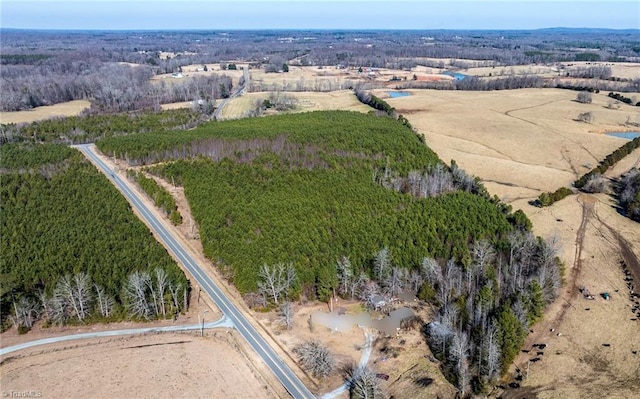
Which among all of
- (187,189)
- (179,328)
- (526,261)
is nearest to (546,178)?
(526,261)

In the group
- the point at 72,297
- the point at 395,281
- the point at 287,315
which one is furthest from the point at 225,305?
the point at 395,281

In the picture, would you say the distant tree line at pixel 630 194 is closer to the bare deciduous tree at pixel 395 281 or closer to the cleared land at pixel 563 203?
the cleared land at pixel 563 203

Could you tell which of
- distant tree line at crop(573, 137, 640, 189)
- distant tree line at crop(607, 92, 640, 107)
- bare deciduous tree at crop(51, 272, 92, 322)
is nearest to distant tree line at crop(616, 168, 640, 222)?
distant tree line at crop(573, 137, 640, 189)

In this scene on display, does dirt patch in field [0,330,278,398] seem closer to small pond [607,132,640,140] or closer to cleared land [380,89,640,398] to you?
cleared land [380,89,640,398]

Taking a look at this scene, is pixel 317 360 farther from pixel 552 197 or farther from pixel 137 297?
pixel 552 197

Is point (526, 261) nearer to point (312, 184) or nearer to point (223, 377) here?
point (312, 184)

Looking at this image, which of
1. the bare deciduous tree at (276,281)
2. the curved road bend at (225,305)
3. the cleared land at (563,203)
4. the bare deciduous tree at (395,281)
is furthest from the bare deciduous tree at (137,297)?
the cleared land at (563,203)

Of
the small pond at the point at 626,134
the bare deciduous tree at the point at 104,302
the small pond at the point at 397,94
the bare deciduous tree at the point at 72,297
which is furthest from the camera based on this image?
the small pond at the point at 397,94
